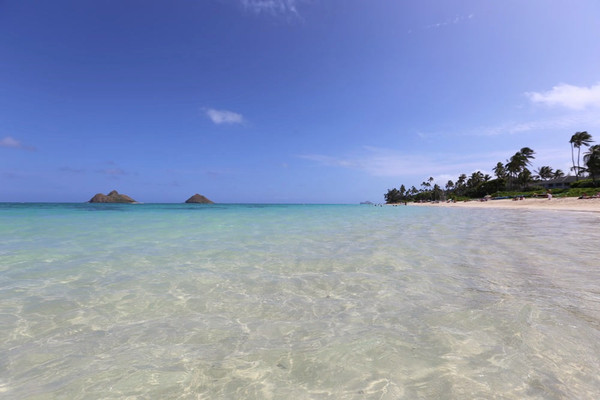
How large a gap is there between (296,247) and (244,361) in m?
7.13

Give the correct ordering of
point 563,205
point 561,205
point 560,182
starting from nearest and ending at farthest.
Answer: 1. point 563,205
2. point 561,205
3. point 560,182

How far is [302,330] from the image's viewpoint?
379 cm

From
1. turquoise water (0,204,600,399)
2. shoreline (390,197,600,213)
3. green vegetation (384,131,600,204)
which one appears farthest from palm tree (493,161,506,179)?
turquoise water (0,204,600,399)

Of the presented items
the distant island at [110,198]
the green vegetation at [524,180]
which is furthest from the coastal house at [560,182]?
the distant island at [110,198]

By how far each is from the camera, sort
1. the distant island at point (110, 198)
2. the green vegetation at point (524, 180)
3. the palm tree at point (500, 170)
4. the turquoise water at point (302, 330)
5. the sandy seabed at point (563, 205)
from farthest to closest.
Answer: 1. the distant island at point (110, 198)
2. the palm tree at point (500, 170)
3. the green vegetation at point (524, 180)
4. the sandy seabed at point (563, 205)
5. the turquoise water at point (302, 330)

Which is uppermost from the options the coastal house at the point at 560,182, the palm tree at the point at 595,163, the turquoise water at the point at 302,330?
the palm tree at the point at 595,163

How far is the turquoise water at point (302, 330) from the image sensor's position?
8.63 ft

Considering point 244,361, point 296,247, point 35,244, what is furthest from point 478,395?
point 35,244

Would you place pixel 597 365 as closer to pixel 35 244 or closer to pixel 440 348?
pixel 440 348

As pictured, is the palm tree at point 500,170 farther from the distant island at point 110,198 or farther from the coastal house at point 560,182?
the distant island at point 110,198

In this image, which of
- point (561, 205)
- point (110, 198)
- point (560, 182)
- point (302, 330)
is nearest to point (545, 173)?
point (560, 182)

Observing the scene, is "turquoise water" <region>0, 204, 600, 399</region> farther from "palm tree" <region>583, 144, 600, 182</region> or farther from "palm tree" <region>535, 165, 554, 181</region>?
"palm tree" <region>535, 165, 554, 181</region>

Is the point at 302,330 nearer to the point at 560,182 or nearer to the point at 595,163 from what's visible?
the point at 595,163

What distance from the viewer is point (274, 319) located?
4156 millimetres
